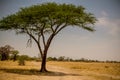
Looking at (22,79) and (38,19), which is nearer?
(22,79)

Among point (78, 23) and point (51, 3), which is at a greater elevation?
point (51, 3)

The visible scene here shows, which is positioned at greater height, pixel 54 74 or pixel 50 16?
pixel 50 16

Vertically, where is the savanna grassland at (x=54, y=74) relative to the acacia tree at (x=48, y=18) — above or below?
below

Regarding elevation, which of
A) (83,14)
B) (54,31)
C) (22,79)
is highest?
(83,14)

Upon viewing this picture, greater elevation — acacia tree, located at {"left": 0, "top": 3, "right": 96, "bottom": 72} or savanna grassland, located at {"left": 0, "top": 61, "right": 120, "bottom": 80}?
acacia tree, located at {"left": 0, "top": 3, "right": 96, "bottom": 72}

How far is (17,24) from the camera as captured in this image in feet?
68.9

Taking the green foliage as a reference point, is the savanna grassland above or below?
below

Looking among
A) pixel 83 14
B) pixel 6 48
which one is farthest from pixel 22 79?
pixel 6 48

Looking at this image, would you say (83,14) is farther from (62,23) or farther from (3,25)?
(3,25)

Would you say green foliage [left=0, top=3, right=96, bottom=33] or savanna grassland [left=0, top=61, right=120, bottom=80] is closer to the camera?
savanna grassland [left=0, top=61, right=120, bottom=80]

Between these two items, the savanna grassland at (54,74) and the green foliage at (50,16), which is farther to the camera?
the green foliage at (50,16)

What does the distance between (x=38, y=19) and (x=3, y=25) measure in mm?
3349

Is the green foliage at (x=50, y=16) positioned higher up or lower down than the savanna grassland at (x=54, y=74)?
higher up

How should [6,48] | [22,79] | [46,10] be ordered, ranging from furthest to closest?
[6,48]
[46,10]
[22,79]
